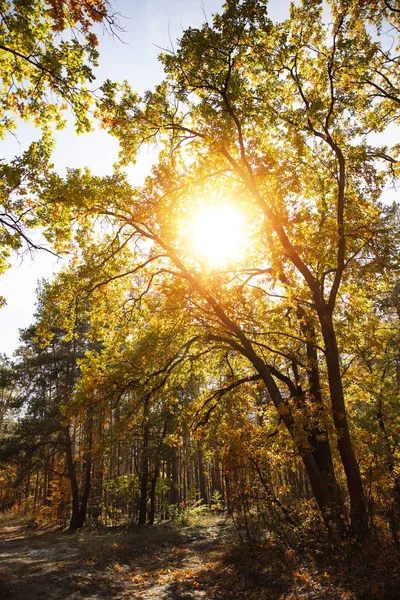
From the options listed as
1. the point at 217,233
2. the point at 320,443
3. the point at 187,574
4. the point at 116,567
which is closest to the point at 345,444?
the point at 320,443

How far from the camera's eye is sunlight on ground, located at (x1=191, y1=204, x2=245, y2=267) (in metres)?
10.1

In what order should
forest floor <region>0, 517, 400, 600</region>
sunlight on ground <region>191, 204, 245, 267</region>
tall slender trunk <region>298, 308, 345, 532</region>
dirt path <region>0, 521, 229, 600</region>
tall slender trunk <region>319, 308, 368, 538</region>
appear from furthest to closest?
sunlight on ground <region>191, 204, 245, 267</region>
tall slender trunk <region>298, 308, 345, 532</region>
tall slender trunk <region>319, 308, 368, 538</region>
dirt path <region>0, 521, 229, 600</region>
forest floor <region>0, 517, 400, 600</region>

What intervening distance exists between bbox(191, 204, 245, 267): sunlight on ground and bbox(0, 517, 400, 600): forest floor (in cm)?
717

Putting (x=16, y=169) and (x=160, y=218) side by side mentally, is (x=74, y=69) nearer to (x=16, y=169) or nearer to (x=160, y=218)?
(x=16, y=169)

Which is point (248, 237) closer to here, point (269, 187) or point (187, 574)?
point (269, 187)

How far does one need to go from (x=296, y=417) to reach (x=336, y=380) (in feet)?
6.34

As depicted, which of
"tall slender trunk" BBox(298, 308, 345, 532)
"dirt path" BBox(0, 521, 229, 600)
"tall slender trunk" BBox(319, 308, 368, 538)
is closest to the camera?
"dirt path" BBox(0, 521, 229, 600)

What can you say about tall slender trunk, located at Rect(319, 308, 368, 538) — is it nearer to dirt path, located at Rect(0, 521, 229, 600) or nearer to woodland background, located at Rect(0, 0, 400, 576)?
woodland background, located at Rect(0, 0, 400, 576)

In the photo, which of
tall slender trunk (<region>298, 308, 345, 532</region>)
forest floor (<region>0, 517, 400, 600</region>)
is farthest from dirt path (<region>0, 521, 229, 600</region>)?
tall slender trunk (<region>298, 308, 345, 532</region>)

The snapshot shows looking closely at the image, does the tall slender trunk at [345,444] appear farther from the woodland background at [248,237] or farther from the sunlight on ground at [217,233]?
the sunlight on ground at [217,233]

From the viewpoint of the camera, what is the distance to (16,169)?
705 cm

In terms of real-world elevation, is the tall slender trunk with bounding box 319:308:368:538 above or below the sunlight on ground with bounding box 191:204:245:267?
below

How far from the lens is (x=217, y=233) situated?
1032 centimetres

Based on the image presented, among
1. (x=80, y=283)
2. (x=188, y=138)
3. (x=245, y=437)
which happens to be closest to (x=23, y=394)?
(x=80, y=283)
